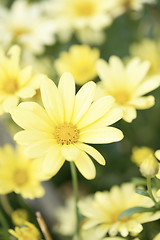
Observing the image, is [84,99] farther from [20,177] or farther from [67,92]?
[20,177]

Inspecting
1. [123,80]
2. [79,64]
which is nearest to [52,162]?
[123,80]

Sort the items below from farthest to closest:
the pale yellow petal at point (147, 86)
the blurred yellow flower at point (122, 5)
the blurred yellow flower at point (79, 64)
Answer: the blurred yellow flower at point (122, 5) < the blurred yellow flower at point (79, 64) < the pale yellow petal at point (147, 86)

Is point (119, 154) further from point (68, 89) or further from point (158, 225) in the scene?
point (68, 89)

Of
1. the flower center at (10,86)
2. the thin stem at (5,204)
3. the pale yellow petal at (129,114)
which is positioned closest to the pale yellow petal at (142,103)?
the pale yellow petal at (129,114)

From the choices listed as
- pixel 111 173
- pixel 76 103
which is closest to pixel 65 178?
pixel 111 173

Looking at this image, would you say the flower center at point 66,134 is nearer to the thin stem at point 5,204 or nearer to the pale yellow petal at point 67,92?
the pale yellow petal at point 67,92

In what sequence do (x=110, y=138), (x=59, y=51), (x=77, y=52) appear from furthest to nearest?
1. (x=59, y=51)
2. (x=77, y=52)
3. (x=110, y=138)
